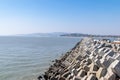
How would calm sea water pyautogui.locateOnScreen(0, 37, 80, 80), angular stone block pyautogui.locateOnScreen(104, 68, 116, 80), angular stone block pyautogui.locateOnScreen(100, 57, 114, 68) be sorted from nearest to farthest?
1. angular stone block pyautogui.locateOnScreen(104, 68, 116, 80)
2. angular stone block pyautogui.locateOnScreen(100, 57, 114, 68)
3. calm sea water pyautogui.locateOnScreen(0, 37, 80, 80)

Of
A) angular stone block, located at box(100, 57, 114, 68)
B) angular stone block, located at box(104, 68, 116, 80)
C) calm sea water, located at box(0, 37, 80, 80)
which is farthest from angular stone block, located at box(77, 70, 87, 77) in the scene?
calm sea water, located at box(0, 37, 80, 80)

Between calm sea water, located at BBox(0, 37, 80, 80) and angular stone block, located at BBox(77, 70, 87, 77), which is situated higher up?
angular stone block, located at BBox(77, 70, 87, 77)

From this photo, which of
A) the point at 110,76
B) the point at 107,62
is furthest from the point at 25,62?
the point at 110,76

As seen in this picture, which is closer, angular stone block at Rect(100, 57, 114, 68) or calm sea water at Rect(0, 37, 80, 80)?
angular stone block at Rect(100, 57, 114, 68)

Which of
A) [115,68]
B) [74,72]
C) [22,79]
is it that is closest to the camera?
[115,68]

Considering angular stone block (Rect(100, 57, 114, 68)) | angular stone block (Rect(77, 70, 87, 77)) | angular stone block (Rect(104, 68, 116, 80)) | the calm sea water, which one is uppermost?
angular stone block (Rect(100, 57, 114, 68))

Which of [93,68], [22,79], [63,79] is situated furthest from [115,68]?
[22,79]

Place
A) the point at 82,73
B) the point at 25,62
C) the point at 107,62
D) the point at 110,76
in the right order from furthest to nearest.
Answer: the point at 25,62
the point at 82,73
the point at 107,62
the point at 110,76

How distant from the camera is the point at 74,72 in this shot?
35.4 feet

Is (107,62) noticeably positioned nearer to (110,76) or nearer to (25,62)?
(110,76)

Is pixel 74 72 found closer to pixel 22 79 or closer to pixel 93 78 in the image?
pixel 93 78

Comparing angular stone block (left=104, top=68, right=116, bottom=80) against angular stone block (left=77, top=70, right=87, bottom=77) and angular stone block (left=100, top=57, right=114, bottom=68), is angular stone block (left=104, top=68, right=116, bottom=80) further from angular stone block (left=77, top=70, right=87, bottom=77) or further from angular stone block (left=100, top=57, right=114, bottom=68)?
angular stone block (left=77, top=70, right=87, bottom=77)

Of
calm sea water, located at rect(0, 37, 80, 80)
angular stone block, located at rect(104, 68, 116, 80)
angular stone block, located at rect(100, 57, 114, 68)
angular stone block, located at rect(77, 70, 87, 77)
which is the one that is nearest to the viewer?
angular stone block, located at rect(104, 68, 116, 80)

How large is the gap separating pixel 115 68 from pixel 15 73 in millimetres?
12063
